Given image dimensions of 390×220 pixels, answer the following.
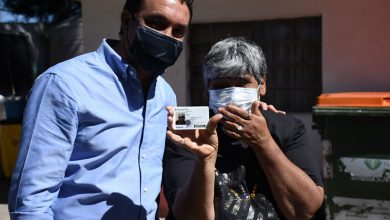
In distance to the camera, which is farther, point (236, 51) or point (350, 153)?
point (350, 153)

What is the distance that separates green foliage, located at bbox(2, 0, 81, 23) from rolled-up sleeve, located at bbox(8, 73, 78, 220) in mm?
11590

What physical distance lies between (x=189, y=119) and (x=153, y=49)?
279 mm

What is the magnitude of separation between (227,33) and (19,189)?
4619 millimetres

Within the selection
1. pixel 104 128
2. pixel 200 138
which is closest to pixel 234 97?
pixel 200 138

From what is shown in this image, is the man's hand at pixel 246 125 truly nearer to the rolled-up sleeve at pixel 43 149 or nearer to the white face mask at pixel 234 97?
the white face mask at pixel 234 97

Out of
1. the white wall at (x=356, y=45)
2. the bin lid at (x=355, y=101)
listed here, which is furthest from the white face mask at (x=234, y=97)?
the white wall at (x=356, y=45)

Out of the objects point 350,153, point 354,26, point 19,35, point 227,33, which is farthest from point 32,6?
point 350,153

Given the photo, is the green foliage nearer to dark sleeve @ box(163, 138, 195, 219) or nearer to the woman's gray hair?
the woman's gray hair

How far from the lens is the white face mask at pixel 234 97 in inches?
Result: 73.6

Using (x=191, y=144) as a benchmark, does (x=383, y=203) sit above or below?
below

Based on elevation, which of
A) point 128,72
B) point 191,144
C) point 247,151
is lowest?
point 247,151

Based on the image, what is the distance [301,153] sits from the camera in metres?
1.89

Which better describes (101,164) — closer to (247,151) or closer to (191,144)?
(191,144)

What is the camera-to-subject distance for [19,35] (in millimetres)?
10172
